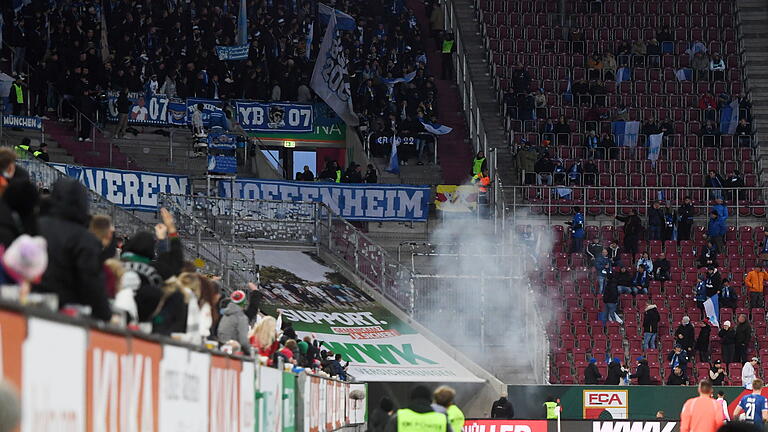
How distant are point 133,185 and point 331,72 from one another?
25.4ft

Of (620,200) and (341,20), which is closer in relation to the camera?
(620,200)

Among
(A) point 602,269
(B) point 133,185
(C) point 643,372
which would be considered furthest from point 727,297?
(B) point 133,185

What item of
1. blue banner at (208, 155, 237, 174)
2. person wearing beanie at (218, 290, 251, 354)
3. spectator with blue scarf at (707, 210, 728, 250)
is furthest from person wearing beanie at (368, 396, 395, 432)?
spectator with blue scarf at (707, 210, 728, 250)

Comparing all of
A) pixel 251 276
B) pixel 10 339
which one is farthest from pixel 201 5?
pixel 10 339

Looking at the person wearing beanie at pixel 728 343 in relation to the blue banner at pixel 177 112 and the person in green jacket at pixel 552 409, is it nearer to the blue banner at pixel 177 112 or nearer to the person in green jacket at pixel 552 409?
the person in green jacket at pixel 552 409

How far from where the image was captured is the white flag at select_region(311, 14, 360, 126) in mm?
37344

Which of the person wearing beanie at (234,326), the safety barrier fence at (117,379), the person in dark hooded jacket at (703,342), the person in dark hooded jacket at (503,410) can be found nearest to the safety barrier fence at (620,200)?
the person in dark hooded jacket at (703,342)

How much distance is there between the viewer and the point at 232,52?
122 feet

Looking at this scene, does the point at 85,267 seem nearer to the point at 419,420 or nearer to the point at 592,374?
the point at 419,420

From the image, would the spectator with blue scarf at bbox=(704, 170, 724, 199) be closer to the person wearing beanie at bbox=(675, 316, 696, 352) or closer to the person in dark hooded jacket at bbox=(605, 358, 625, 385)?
the person wearing beanie at bbox=(675, 316, 696, 352)

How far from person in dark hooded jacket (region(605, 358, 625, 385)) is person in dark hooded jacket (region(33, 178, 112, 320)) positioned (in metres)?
25.0

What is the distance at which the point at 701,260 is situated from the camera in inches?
1400

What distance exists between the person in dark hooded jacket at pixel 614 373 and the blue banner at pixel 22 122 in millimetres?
13926

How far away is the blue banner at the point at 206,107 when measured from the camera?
36403 millimetres
